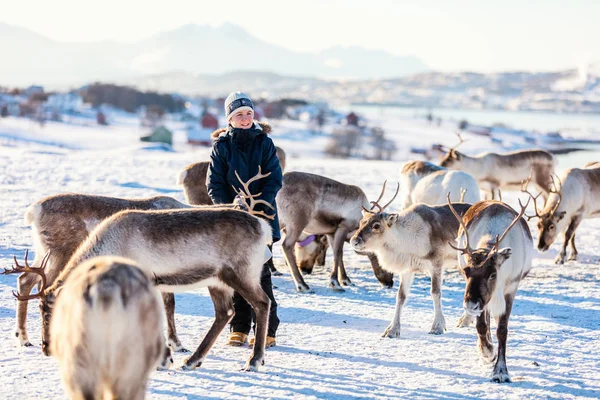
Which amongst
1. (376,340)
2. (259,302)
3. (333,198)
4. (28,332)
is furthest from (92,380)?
(333,198)

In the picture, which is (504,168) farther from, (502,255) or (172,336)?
(172,336)

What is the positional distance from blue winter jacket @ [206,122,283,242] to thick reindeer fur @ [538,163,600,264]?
5.70 meters

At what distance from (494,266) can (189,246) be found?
7.58 feet

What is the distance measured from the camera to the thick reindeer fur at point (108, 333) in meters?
3.61

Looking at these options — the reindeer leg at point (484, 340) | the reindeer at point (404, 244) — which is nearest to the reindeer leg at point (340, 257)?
the reindeer at point (404, 244)

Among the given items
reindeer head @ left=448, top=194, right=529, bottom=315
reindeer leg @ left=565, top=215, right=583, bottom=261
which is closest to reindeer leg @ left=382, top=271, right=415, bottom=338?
reindeer head @ left=448, top=194, right=529, bottom=315

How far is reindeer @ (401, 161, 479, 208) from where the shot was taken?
1066 centimetres

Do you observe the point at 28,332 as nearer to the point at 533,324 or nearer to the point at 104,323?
the point at 104,323

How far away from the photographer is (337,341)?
6.50 metres

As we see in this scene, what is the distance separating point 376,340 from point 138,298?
3.39 m

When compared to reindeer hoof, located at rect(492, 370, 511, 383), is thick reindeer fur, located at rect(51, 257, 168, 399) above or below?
above

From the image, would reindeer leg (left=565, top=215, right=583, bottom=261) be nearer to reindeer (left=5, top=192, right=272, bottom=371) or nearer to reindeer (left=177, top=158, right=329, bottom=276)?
reindeer (left=177, top=158, right=329, bottom=276)

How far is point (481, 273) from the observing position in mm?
5340

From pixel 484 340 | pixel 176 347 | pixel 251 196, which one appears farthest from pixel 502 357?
pixel 176 347
